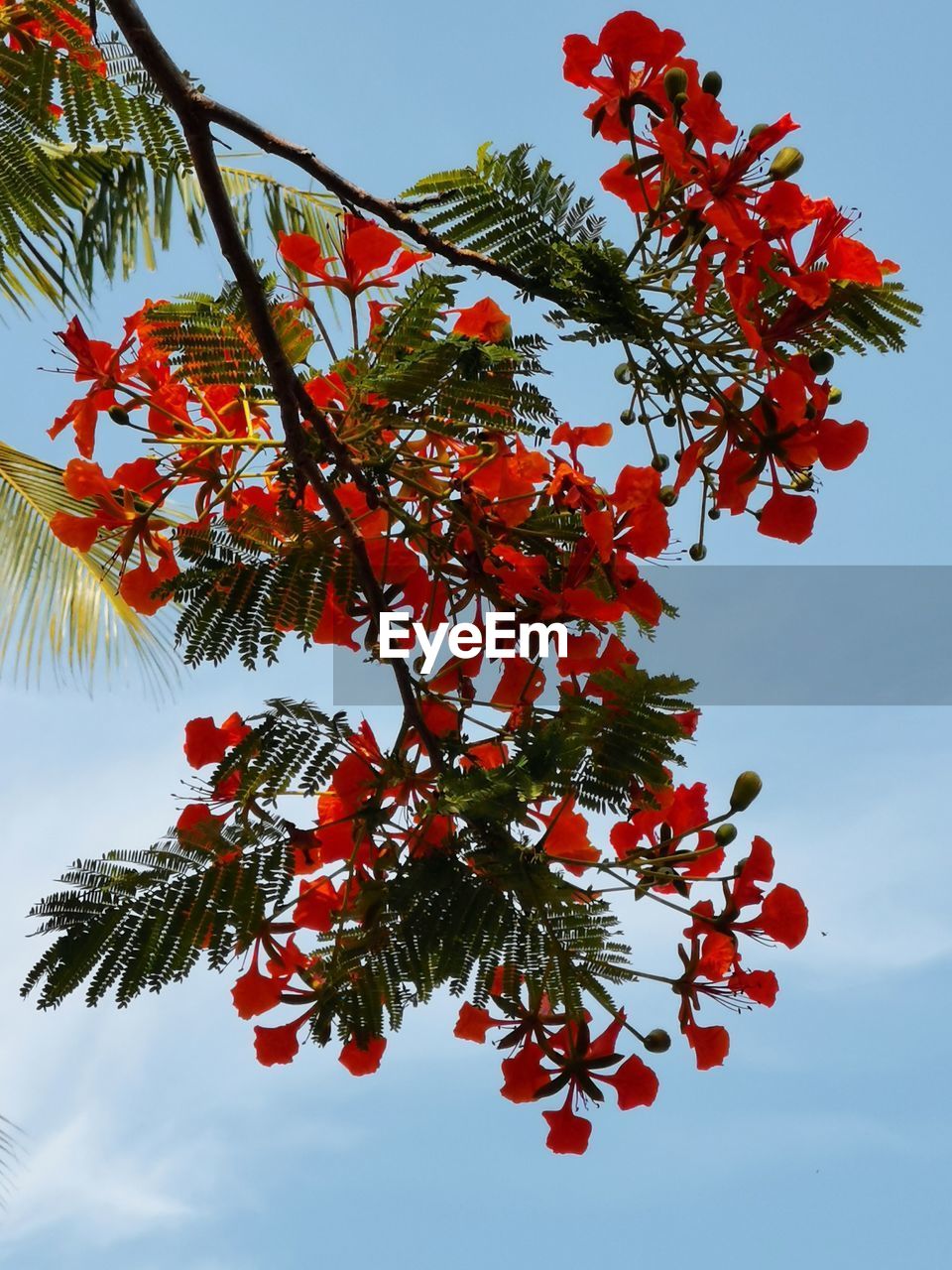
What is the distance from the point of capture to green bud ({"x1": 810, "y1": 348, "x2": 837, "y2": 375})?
149cm

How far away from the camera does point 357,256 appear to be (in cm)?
177

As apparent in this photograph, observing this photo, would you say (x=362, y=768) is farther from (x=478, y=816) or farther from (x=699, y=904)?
(x=699, y=904)

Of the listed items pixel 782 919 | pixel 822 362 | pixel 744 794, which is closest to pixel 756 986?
pixel 782 919

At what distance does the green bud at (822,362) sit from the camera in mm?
1490

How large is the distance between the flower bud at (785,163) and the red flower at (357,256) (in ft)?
1.59

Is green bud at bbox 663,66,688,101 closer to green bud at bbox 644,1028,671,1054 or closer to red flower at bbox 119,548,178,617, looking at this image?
red flower at bbox 119,548,178,617

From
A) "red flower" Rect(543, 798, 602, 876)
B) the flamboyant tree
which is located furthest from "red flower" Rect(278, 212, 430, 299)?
"red flower" Rect(543, 798, 602, 876)

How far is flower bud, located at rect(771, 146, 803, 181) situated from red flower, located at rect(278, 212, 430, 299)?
485mm

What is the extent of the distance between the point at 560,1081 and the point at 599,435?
0.79m

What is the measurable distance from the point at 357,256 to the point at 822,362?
616 mm

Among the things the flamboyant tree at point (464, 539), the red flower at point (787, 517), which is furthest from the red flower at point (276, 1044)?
the red flower at point (787, 517)

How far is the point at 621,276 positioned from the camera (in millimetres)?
1492

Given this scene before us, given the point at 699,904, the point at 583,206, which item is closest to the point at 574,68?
the point at 583,206

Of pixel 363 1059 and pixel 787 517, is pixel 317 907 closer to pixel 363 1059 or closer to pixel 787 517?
pixel 363 1059
